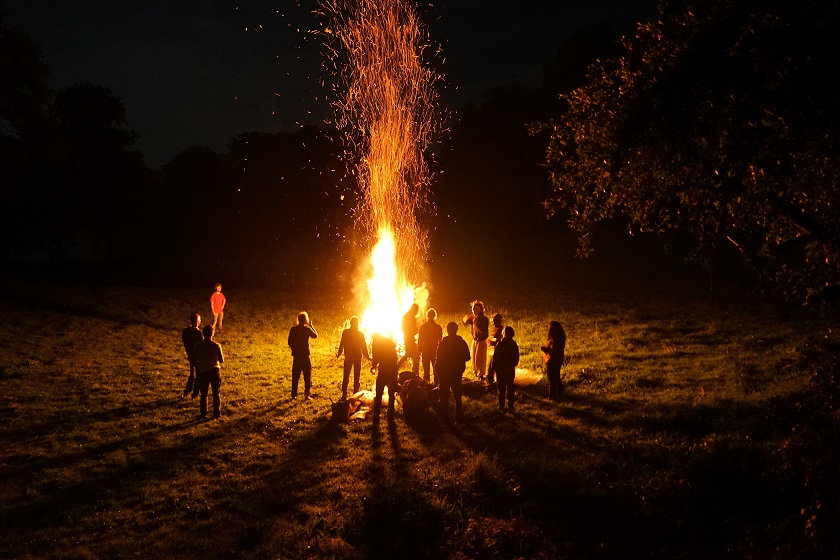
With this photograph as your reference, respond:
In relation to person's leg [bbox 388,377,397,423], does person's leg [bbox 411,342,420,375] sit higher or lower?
higher

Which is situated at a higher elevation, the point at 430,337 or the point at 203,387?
the point at 430,337

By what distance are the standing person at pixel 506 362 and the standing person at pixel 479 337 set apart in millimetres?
3060

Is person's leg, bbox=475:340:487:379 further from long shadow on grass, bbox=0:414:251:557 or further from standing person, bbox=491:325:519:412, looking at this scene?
long shadow on grass, bbox=0:414:251:557

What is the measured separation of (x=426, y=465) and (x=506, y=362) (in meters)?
3.72

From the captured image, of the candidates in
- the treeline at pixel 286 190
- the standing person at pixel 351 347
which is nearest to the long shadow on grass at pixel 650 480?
the standing person at pixel 351 347

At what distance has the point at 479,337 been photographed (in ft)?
57.5

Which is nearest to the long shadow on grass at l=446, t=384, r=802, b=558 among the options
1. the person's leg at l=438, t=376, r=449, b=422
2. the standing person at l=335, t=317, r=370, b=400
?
the person's leg at l=438, t=376, r=449, b=422

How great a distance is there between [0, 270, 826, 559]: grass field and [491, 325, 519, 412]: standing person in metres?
0.47

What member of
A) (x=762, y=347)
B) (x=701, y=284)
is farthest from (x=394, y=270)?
(x=701, y=284)

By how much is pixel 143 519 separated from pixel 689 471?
8.29 meters

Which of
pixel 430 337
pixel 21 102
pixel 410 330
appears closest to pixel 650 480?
pixel 430 337

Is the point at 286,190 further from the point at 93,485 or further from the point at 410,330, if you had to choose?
the point at 93,485

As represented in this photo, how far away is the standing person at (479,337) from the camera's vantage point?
17359 mm

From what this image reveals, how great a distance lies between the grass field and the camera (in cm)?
848
